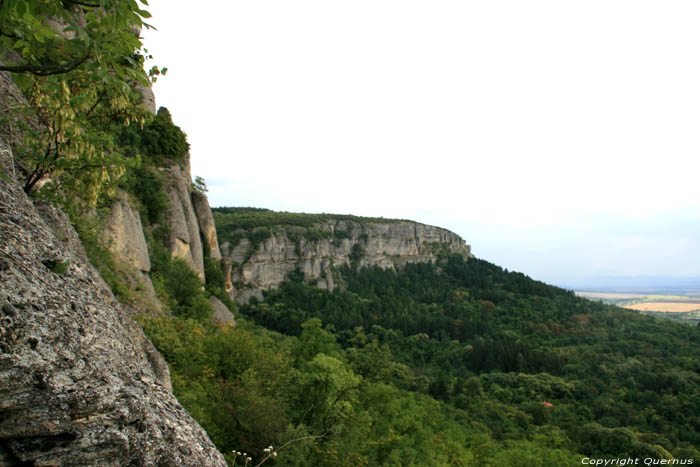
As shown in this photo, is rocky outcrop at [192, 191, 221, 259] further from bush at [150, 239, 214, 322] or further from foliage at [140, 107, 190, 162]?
bush at [150, 239, 214, 322]

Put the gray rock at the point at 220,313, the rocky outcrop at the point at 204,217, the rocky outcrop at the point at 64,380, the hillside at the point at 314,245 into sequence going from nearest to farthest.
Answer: the rocky outcrop at the point at 64,380 < the gray rock at the point at 220,313 < the rocky outcrop at the point at 204,217 < the hillside at the point at 314,245

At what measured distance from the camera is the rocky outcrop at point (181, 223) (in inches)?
864

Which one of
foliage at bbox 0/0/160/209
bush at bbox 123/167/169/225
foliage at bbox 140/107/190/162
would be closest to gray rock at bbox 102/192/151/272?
bush at bbox 123/167/169/225

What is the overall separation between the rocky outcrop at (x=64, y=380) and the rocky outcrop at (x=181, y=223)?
Result: 766 inches

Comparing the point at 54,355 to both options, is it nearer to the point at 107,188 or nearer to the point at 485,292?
the point at 107,188

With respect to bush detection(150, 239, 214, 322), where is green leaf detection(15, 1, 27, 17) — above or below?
above

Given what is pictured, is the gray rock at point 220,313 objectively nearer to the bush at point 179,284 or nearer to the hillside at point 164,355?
the hillside at point 164,355

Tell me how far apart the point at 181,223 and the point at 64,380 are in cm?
2199

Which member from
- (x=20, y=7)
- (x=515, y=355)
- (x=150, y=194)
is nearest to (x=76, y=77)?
(x=20, y=7)

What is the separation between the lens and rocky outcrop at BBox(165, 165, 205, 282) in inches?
864

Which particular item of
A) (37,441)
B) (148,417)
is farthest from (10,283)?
(148,417)

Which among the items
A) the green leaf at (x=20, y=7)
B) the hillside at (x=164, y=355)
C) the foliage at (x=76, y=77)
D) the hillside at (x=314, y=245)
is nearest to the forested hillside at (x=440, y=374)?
the hillside at (x=164, y=355)

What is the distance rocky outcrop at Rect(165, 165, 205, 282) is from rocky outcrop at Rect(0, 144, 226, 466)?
1947cm

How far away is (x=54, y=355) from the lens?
263 cm
